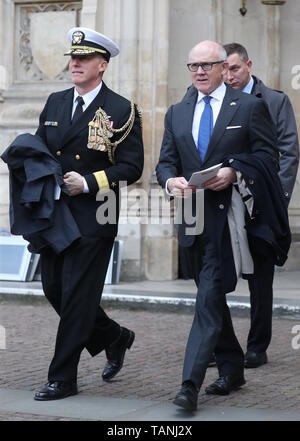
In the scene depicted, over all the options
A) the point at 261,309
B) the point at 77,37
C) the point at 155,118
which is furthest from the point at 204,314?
the point at 155,118

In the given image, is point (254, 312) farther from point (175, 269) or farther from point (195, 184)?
point (175, 269)

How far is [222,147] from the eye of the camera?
6465 millimetres

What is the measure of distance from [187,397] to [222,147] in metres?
1.43

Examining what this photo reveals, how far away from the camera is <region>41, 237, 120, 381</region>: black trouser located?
257 inches

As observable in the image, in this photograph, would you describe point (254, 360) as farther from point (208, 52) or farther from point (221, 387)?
point (208, 52)

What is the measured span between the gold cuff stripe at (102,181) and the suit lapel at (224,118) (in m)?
0.59

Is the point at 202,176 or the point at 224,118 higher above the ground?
the point at 224,118

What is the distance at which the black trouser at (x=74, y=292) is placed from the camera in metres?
6.53

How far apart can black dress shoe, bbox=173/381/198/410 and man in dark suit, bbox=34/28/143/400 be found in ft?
2.56

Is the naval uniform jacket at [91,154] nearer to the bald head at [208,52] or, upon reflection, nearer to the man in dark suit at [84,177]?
the man in dark suit at [84,177]
